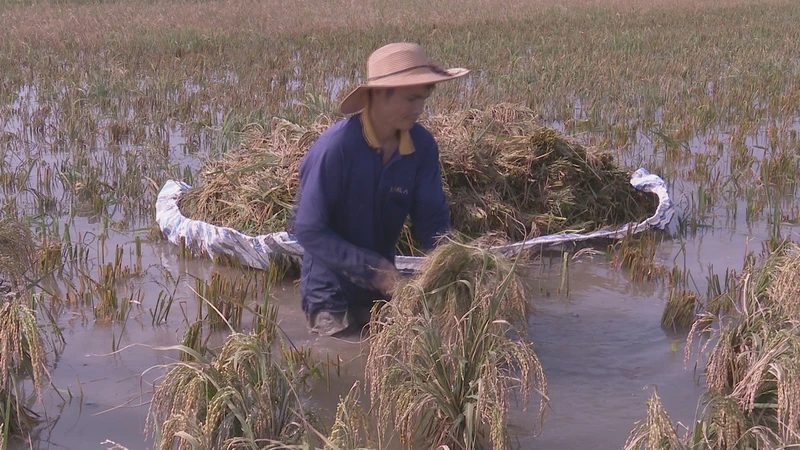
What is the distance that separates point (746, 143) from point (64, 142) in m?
5.04

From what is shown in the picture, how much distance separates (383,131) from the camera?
3463 mm

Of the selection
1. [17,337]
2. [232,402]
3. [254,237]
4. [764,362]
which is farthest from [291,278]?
[764,362]

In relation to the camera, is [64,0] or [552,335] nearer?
[552,335]

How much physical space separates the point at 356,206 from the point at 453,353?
1079 mm

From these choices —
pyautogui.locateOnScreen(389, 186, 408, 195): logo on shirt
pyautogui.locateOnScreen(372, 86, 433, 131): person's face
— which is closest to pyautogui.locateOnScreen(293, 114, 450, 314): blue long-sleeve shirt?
pyautogui.locateOnScreen(389, 186, 408, 195): logo on shirt

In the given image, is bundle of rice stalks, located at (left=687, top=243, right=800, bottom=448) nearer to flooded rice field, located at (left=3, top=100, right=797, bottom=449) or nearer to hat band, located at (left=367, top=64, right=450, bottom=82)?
flooded rice field, located at (left=3, top=100, right=797, bottom=449)

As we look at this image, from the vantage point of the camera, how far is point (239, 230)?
4.61 metres

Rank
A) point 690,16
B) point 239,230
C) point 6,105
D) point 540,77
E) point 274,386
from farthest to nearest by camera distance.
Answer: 1. point 690,16
2. point 540,77
3. point 6,105
4. point 239,230
5. point 274,386

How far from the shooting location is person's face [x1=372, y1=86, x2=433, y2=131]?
3.27 metres

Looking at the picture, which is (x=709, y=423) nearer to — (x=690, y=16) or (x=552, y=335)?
(x=552, y=335)

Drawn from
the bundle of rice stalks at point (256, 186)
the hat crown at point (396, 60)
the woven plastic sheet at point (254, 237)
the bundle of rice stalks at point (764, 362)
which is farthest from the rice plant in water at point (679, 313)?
the bundle of rice stalks at point (256, 186)

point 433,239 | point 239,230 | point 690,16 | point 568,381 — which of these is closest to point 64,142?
point 239,230

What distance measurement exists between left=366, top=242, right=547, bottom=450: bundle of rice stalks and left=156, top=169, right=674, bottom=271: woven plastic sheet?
3.07ft

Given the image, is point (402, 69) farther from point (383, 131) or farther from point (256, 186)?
point (256, 186)
